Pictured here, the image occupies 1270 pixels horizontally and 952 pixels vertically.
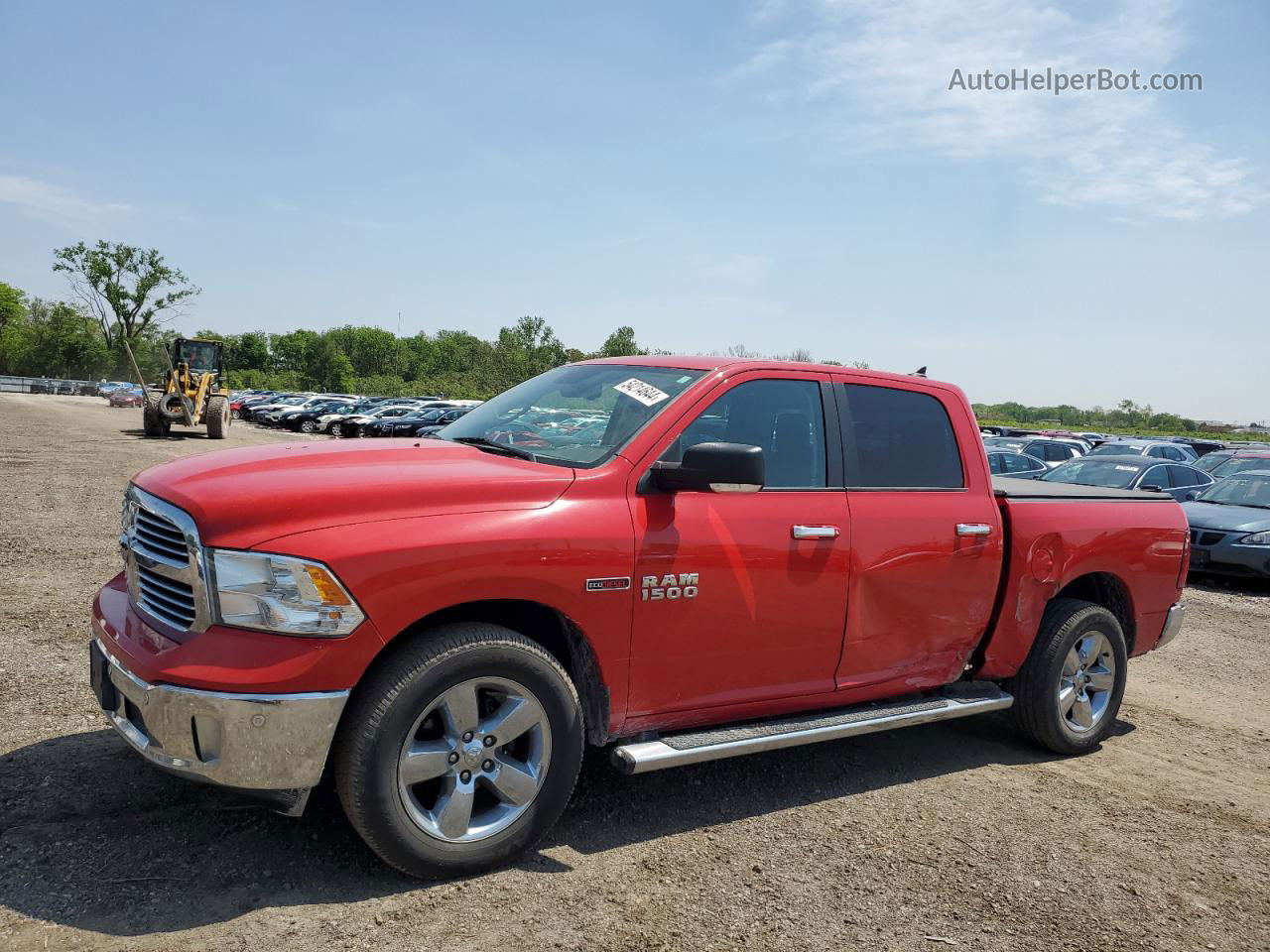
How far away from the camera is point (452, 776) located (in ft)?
11.0

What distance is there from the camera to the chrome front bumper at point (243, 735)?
9.88 feet

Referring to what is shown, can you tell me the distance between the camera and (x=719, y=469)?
142 inches

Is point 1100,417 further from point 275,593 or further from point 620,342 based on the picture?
point 275,593

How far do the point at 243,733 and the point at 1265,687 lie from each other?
721 centimetres

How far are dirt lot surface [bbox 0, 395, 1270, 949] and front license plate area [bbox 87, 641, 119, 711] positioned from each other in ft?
1.67

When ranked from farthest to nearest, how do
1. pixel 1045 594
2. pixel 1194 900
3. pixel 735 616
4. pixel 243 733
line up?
1. pixel 1045 594
2. pixel 735 616
3. pixel 1194 900
4. pixel 243 733

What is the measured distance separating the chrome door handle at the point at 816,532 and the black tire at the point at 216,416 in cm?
3046

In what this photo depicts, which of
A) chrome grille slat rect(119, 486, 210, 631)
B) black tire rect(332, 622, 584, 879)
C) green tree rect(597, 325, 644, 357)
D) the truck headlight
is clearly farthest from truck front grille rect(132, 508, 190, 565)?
green tree rect(597, 325, 644, 357)

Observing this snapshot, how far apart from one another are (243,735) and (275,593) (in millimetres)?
448

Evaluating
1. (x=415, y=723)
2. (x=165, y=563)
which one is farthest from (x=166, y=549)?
(x=415, y=723)

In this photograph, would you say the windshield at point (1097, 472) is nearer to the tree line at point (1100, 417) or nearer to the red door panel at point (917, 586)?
the red door panel at point (917, 586)

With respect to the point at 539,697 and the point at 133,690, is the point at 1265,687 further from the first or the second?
the point at 133,690

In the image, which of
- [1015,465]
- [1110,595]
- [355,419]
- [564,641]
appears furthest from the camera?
[355,419]

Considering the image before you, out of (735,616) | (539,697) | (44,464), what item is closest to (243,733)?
(539,697)
